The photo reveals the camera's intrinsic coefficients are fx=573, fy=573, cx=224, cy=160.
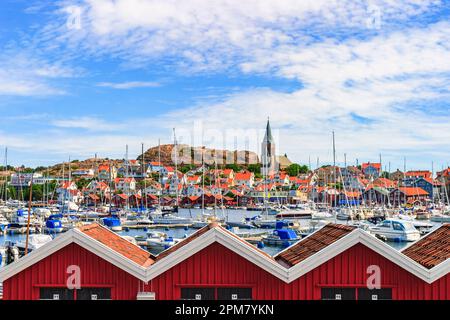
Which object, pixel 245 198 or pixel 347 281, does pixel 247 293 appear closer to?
pixel 347 281

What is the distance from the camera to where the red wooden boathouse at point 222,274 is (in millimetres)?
13984

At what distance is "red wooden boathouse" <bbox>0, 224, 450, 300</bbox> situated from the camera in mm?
13984

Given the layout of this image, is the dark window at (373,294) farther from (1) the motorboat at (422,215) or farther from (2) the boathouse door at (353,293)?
(1) the motorboat at (422,215)

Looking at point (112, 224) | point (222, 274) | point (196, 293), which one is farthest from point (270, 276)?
point (112, 224)

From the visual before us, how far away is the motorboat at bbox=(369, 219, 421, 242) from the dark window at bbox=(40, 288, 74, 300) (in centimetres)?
6087

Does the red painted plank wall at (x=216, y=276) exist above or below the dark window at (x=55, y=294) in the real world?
above

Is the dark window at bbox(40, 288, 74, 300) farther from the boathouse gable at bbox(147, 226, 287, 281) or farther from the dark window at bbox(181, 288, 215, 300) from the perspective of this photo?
the dark window at bbox(181, 288, 215, 300)

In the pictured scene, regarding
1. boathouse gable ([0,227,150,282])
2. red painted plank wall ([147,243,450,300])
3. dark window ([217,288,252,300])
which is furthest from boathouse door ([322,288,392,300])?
boathouse gable ([0,227,150,282])

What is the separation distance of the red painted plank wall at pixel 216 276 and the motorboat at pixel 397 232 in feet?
190

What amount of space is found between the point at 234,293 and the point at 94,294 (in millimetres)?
3454

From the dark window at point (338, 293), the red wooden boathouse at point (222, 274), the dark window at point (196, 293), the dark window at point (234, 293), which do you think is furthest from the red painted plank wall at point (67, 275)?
the dark window at point (338, 293)

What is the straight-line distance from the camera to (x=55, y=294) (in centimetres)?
1408
